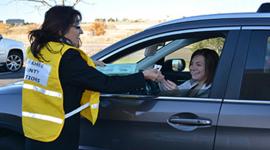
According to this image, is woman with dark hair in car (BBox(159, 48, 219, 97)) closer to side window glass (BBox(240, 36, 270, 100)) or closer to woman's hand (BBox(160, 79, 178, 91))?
woman's hand (BBox(160, 79, 178, 91))

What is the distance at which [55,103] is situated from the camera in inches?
122

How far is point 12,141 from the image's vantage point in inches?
153

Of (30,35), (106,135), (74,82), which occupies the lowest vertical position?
(106,135)

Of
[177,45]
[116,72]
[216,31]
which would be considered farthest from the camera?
[177,45]

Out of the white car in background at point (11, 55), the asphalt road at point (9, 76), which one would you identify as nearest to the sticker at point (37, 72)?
the asphalt road at point (9, 76)

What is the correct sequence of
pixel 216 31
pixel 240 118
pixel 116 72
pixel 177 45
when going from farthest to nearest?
pixel 177 45
pixel 116 72
pixel 216 31
pixel 240 118

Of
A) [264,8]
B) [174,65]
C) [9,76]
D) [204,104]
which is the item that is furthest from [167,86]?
[9,76]

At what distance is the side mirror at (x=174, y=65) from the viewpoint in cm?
476

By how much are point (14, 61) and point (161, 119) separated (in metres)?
14.1

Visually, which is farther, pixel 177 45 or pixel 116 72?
pixel 177 45

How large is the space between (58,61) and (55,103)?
10.6 inches

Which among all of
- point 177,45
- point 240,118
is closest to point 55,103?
point 240,118

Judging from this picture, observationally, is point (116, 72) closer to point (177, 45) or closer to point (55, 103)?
point (55, 103)

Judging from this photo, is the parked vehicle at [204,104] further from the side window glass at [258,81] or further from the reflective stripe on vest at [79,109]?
the reflective stripe on vest at [79,109]
